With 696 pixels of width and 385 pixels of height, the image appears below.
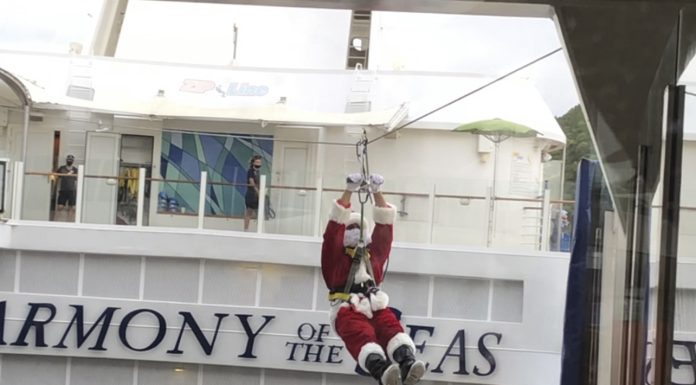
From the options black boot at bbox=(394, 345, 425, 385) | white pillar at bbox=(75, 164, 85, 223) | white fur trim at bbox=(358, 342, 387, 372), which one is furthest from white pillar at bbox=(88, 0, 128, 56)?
black boot at bbox=(394, 345, 425, 385)

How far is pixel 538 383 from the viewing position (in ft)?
12.1

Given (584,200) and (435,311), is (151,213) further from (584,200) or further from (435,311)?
(584,200)

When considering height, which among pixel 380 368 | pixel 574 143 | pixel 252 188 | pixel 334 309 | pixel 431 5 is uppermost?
pixel 431 5

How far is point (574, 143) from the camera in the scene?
3.29 meters

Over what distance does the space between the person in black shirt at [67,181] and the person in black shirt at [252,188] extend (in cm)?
76

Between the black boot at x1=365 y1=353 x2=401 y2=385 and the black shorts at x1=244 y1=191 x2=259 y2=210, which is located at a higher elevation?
the black shorts at x1=244 y1=191 x2=259 y2=210

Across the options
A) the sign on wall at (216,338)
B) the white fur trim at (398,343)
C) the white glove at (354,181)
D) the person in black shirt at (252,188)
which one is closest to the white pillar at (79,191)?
the sign on wall at (216,338)

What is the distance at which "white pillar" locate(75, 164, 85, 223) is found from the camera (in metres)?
3.52

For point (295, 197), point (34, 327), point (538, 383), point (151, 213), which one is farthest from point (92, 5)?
point (538, 383)

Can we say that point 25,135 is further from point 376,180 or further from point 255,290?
point 376,180

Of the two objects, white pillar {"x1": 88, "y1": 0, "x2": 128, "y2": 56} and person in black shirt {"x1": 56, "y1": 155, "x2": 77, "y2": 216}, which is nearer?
white pillar {"x1": 88, "y1": 0, "x2": 128, "y2": 56}

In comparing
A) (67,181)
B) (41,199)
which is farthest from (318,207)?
(41,199)

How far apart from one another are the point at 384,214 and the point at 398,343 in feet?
1.96

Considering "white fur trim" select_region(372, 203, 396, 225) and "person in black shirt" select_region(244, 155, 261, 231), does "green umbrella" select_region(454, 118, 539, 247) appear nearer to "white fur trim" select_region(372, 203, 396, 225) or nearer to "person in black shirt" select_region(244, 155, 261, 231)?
"white fur trim" select_region(372, 203, 396, 225)
